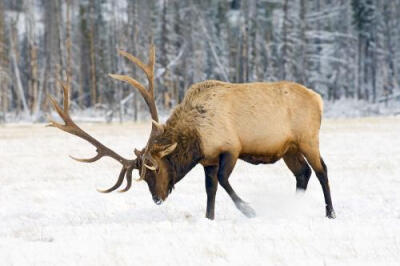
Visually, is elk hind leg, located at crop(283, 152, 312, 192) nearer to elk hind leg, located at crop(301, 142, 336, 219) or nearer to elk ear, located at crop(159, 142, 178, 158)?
elk hind leg, located at crop(301, 142, 336, 219)

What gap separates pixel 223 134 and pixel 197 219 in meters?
1.04

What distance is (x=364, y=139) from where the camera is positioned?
19922 millimetres

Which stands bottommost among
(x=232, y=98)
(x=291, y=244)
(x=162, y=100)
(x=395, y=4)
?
(x=162, y=100)

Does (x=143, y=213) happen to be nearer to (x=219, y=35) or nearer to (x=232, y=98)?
(x=232, y=98)

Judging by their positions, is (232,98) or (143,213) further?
(143,213)

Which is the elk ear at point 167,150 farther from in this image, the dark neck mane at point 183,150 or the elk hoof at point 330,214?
the elk hoof at point 330,214

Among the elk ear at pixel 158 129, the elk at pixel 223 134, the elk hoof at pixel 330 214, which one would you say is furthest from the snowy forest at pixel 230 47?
the elk hoof at pixel 330 214

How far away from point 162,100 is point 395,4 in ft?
68.2

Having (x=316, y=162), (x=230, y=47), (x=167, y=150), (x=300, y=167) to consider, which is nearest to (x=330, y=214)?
(x=316, y=162)

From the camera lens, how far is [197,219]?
6.89 metres

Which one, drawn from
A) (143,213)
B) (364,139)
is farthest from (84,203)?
(364,139)

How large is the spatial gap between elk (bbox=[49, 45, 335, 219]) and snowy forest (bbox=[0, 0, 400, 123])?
31458 millimetres

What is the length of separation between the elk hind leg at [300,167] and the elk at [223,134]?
273 millimetres

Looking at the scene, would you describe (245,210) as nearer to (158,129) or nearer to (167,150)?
(167,150)
